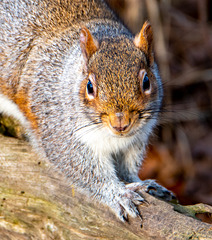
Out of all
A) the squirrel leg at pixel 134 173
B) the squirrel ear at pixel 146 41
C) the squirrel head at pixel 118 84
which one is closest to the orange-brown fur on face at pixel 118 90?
the squirrel head at pixel 118 84

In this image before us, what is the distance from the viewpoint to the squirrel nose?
5.84 ft

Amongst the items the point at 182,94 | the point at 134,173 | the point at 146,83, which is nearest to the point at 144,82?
the point at 146,83

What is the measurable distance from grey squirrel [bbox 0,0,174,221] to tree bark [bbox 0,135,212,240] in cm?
7

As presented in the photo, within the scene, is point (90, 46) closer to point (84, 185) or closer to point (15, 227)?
point (84, 185)

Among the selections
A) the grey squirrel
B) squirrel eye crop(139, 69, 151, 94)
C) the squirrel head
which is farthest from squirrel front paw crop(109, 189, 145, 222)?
squirrel eye crop(139, 69, 151, 94)

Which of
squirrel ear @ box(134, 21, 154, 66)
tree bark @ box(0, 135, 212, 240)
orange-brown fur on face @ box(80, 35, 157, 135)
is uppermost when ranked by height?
squirrel ear @ box(134, 21, 154, 66)

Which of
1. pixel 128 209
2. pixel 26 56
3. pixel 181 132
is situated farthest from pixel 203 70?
pixel 128 209

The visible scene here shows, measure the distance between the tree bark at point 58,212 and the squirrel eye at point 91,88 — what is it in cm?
58

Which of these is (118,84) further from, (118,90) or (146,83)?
(146,83)

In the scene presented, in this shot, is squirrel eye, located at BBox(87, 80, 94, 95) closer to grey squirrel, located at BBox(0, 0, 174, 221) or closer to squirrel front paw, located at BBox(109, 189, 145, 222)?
grey squirrel, located at BBox(0, 0, 174, 221)

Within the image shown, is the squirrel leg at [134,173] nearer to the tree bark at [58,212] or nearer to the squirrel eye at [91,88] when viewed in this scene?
the tree bark at [58,212]

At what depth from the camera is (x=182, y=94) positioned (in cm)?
468

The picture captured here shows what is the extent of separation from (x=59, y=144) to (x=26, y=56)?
2.04ft

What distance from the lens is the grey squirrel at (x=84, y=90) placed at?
187cm
